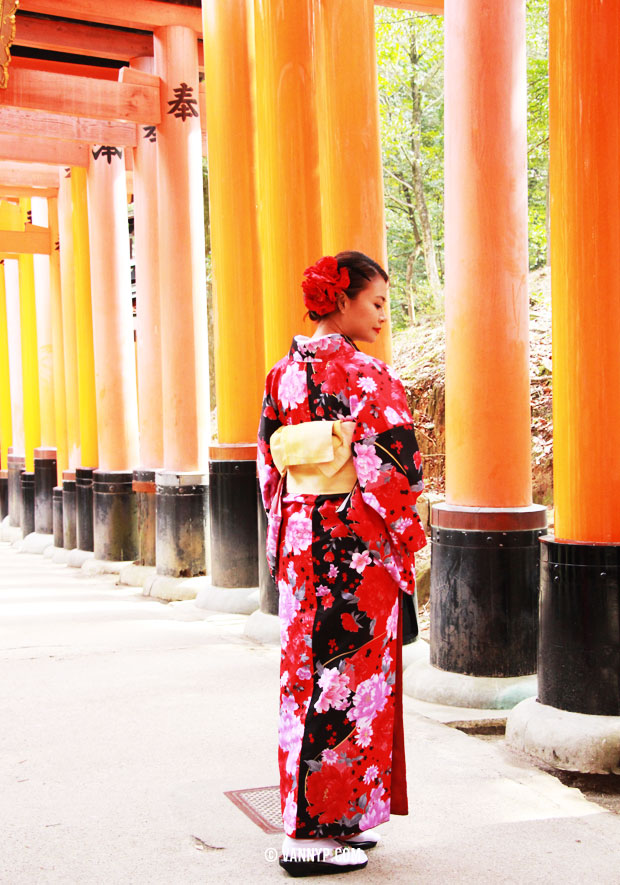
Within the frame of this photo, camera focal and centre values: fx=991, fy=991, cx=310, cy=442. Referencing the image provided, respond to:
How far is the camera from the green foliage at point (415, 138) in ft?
→ 55.8

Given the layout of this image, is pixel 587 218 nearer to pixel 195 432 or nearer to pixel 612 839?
pixel 612 839

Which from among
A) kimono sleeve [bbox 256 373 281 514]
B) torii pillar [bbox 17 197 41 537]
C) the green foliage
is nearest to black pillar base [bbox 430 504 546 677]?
kimono sleeve [bbox 256 373 281 514]

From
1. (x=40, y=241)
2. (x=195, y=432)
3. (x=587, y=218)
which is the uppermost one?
(x=40, y=241)

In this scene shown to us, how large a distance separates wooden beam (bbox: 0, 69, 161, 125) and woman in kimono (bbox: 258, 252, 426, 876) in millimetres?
6939

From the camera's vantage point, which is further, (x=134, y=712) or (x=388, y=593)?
(x=134, y=712)

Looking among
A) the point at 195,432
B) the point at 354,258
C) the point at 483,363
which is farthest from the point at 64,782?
the point at 195,432

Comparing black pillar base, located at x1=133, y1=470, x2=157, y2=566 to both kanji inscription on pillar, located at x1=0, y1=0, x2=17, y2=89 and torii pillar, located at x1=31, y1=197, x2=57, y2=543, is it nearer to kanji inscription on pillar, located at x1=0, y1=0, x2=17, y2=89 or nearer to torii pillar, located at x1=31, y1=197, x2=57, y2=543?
kanji inscription on pillar, located at x1=0, y1=0, x2=17, y2=89

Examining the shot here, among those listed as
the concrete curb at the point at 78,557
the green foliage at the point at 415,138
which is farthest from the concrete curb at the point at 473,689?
the green foliage at the point at 415,138

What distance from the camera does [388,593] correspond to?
2900mm

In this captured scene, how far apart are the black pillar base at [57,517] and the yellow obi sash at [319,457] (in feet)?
39.7

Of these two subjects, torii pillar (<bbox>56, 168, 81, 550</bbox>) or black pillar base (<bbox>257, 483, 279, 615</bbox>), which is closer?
black pillar base (<bbox>257, 483, 279, 615</bbox>)

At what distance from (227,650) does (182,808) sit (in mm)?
2704

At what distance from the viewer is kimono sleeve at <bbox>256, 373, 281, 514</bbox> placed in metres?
3.13

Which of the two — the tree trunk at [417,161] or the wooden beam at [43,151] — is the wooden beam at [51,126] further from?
the tree trunk at [417,161]
